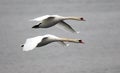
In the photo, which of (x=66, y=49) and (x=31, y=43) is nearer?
(x=31, y=43)

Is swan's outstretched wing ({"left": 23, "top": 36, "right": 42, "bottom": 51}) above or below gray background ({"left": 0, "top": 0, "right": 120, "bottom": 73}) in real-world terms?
above

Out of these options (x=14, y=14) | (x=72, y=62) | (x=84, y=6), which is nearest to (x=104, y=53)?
(x=72, y=62)

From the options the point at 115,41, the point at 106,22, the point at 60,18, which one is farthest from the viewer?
the point at 106,22

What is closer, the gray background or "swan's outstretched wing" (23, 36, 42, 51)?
"swan's outstretched wing" (23, 36, 42, 51)

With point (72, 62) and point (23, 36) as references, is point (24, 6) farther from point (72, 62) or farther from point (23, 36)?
point (72, 62)

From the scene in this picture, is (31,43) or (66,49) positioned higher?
(31,43)

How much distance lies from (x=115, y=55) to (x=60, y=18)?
462 cm

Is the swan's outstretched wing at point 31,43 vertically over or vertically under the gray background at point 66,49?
over

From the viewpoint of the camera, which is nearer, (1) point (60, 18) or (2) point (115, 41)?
(1) point (60, 18)

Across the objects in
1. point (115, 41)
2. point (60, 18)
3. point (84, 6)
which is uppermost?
point (60, 18)

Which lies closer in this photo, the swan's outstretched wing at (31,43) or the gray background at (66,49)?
the swan's outstretched wing at (31,43)

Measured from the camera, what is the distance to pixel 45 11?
13.4m

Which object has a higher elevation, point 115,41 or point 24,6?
point 115,41

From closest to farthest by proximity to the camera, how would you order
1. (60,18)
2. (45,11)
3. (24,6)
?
(60,18) → (45,11) → (24,6)
